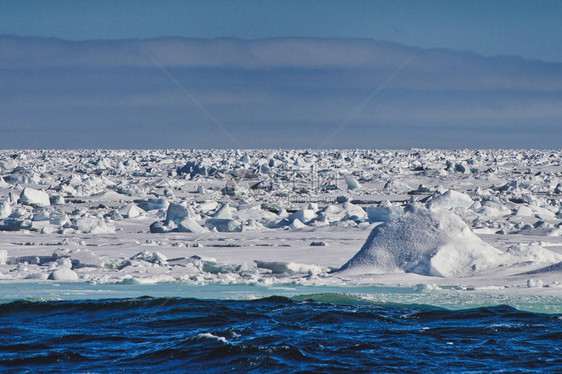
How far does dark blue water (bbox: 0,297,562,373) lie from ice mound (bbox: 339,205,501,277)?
1306 millimetres

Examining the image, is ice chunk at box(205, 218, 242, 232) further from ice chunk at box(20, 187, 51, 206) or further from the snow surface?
ice chunk at box(20, 187, 51, 206)

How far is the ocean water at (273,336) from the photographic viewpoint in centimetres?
480

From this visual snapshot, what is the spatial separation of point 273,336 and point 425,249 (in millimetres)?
2601

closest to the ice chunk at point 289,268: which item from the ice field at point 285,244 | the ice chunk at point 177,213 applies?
the ice field at point 285,244

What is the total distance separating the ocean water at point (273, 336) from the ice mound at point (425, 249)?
109 centimetres

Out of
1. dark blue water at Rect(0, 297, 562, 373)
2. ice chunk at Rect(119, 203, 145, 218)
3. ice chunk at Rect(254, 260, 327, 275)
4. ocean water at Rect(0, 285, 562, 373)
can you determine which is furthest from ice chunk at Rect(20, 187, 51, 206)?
dark blue water at Rect(0, 297, 562, 373)

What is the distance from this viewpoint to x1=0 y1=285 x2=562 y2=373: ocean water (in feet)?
15.8

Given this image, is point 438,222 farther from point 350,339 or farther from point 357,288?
point 350,339

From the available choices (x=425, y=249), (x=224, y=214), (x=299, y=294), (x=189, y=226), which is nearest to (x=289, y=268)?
(x=299, y=294)

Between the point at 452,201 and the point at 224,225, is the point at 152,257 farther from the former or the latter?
the point at 452,201

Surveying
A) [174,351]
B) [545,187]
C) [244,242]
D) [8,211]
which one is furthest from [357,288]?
[545,187]

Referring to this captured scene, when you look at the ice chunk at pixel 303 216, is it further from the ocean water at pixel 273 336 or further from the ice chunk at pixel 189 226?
the ocean water at pixel 273 336

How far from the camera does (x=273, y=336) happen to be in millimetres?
5430

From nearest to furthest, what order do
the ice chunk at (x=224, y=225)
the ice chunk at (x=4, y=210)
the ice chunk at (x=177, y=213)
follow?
the ice chunk at (x=224, y=225) → the ice chunk at (x=177, y=213) → the ice chunk at (x=4, y=210)
